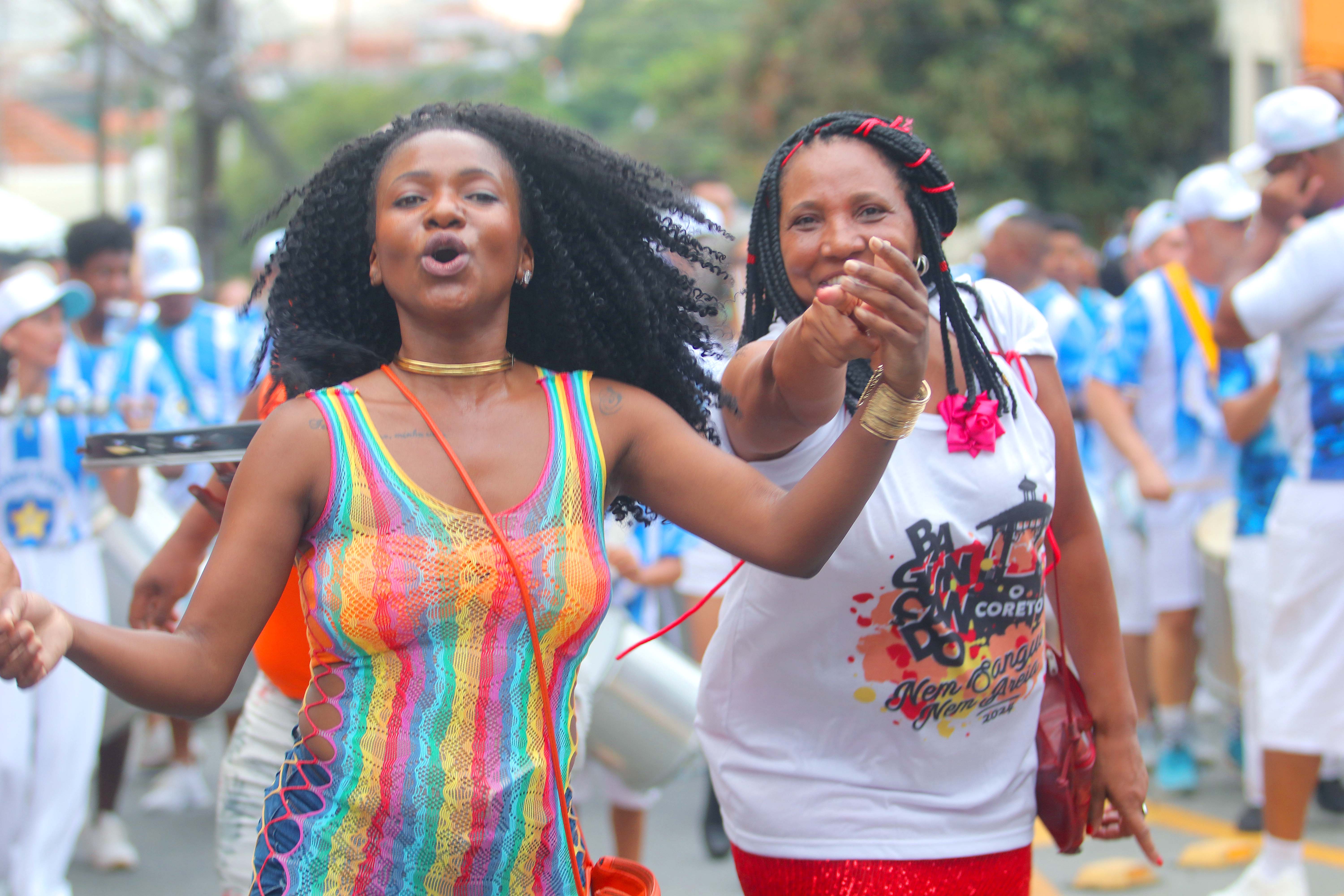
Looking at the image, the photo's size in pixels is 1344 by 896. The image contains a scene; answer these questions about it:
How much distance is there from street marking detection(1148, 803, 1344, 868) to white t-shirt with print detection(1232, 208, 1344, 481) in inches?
58.8

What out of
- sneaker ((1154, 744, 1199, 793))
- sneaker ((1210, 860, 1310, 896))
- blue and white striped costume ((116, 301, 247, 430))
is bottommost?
sneaker ((1154, 744, 1199, 793))

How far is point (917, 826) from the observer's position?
250 cm

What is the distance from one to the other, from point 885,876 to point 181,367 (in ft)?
18.1

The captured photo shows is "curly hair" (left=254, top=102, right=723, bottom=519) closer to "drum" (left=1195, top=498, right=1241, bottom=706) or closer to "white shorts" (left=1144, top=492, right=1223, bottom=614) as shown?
"drum" (left=1195, top=498, right=1241, bottom=706)

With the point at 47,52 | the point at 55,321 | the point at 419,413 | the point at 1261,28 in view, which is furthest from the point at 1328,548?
the point at 47,52

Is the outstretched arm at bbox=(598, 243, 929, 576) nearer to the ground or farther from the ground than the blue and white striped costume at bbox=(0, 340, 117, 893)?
farther from the ground

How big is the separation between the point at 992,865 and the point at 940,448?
0.75 metres

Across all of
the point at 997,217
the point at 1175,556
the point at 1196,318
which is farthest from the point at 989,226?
the point at 1175,556

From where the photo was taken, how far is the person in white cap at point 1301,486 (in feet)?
13.6

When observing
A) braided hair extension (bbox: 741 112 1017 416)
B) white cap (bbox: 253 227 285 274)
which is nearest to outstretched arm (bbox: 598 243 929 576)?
braided hair extension (bbox: 741 112 1017 416)

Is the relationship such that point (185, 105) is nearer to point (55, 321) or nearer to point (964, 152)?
point (964, 152)

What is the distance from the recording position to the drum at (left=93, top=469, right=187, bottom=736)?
5293 mm

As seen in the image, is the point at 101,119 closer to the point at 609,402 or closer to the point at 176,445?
the point at 176,445

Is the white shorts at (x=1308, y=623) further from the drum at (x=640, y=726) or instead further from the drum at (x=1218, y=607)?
the drum at (x=640, y=726)
